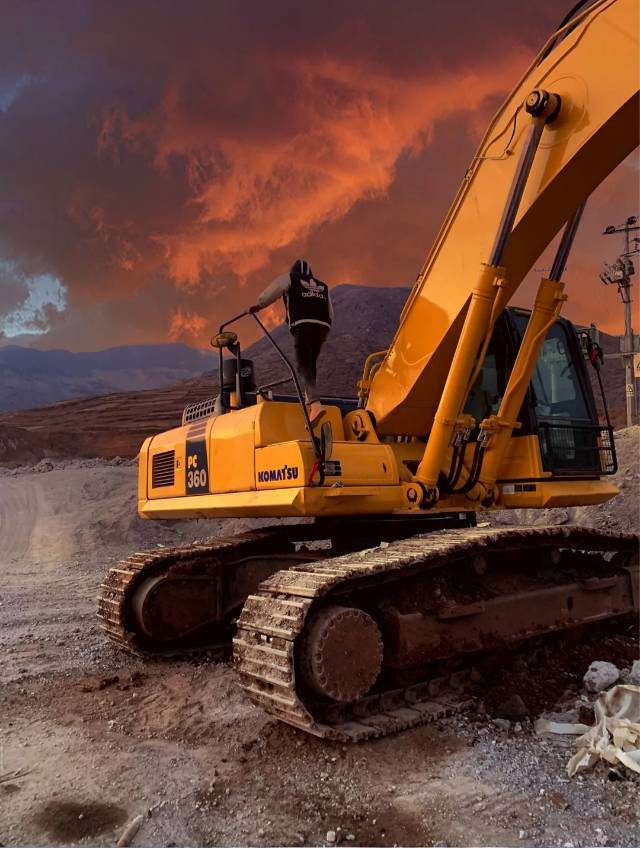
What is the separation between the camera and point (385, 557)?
14.9 feet

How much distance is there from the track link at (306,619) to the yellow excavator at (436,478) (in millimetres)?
16

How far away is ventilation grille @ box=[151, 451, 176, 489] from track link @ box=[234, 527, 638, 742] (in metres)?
2.46

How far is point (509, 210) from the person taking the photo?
4.96 m

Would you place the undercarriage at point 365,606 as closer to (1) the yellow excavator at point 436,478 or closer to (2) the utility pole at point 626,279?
(1) the yellow excavator at point 436,478

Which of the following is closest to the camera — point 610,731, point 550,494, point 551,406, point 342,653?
point 610,731

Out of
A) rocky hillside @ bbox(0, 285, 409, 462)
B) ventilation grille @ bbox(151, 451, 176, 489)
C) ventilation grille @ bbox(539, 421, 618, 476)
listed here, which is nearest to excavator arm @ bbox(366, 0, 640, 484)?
ventilation grille @ bbox(539, 421, 618, 476)

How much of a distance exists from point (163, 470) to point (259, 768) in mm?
3527

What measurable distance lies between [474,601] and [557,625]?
879mm

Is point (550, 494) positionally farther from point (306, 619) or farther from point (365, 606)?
point (306, 619)

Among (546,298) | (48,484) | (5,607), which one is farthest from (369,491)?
(48,484)

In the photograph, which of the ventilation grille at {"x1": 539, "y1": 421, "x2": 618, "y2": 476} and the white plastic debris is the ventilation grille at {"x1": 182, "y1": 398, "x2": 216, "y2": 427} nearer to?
the ventilation grille at {"x1": 539, "y1": 421, "x2": 618, "y2": 476}

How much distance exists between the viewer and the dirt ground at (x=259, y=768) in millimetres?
3332

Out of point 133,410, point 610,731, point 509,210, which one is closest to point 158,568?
point 610,731

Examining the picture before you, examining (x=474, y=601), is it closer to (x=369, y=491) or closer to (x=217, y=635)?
(x=369, y=491)
